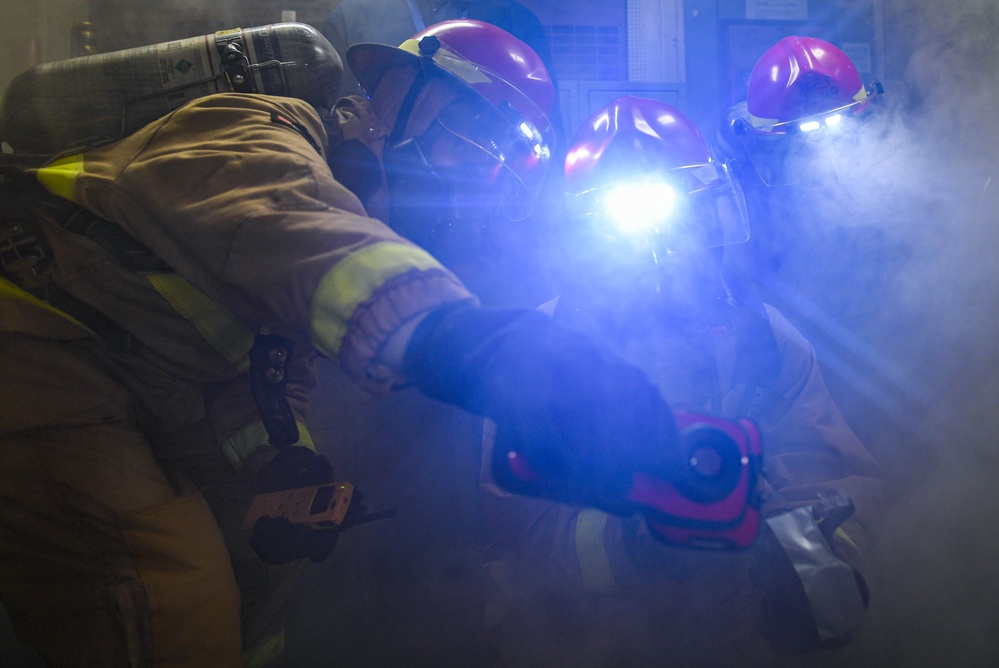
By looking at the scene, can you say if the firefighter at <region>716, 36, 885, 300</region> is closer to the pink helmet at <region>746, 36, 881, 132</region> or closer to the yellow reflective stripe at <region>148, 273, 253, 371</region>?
the pink helmet at <region>746, 36, 881, 132</region>

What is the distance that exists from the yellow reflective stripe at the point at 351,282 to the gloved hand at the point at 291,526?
760mm

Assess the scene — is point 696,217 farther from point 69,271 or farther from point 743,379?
point 69,271

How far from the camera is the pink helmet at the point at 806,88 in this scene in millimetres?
1918

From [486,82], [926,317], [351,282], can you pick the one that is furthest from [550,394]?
[926,317]

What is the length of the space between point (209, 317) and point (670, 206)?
1.37 metres

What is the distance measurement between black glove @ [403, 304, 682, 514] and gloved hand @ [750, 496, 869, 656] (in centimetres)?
78

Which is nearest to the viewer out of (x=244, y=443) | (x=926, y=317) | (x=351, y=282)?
(x=351, y=282)

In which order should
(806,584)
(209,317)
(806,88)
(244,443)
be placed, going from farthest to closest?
(806,88) → (244,443) → (806,584) → (209,317)

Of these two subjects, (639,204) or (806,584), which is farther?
(639,204)

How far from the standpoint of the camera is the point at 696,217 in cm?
177

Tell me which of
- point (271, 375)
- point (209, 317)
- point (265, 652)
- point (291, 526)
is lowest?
point (265, 652)

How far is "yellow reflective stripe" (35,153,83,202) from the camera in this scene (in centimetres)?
95

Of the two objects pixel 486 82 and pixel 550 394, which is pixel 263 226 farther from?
pixel 486 82

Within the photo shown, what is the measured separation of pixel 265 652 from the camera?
1544mm
